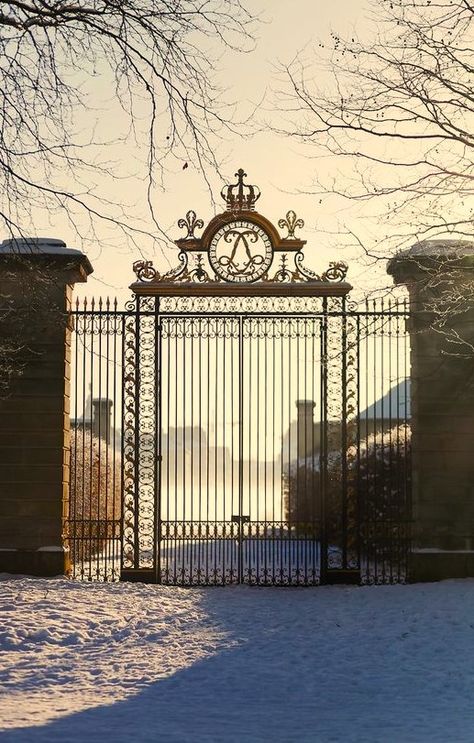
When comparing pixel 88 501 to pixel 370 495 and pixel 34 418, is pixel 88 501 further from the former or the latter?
pixel 34 418

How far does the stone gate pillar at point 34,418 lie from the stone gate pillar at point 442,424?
4.36 metres

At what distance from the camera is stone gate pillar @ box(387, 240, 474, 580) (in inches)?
538

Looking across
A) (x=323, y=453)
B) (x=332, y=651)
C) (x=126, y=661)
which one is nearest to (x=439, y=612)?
(x=332, y=651)

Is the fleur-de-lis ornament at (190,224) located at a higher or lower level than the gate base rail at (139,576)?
higher

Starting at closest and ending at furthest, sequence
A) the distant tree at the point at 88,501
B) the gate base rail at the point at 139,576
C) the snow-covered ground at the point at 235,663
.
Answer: the snow-covered ground at the point at 235,663
the distant tree at the point at 88,501
the gate base rail at the point at 139,576

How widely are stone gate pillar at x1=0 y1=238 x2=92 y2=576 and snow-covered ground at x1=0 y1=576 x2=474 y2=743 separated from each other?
77 centimetres

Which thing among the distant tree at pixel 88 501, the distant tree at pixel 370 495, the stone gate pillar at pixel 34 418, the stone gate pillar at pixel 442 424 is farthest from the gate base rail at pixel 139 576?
the stone gate pillar at pixel 442 424

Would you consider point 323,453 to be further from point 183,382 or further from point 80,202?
point 80,202

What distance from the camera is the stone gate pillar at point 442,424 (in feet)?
44.8

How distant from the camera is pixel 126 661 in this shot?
30.0ft

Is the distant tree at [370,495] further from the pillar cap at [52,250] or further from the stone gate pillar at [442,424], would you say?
the pillar cap at [52,250]

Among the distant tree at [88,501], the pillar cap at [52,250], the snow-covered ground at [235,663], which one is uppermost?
the pillar cap at [52,250]

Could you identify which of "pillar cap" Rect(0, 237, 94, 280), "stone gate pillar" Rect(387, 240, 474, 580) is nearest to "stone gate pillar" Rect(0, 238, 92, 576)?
"pillar cap" Rect(0, 237, 94, 280)

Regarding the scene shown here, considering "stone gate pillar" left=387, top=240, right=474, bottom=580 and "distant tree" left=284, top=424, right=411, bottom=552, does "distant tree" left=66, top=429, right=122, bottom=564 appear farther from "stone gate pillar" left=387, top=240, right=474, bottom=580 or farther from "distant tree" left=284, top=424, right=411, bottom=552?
"stone gate pillar" left=387, top=240, right=474, bottom=580
